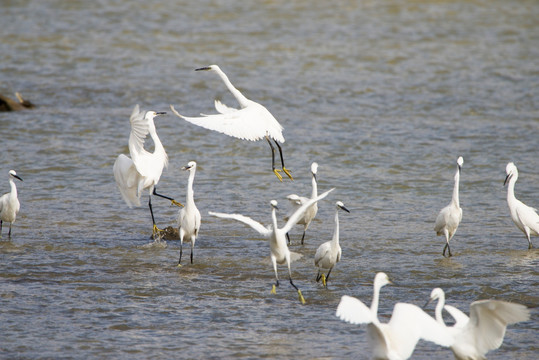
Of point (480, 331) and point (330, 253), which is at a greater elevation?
point (480, 331)

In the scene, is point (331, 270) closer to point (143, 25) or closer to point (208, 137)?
point (208, 137)

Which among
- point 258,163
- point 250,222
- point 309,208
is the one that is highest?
point 250,222

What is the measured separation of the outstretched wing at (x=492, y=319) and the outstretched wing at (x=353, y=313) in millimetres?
746

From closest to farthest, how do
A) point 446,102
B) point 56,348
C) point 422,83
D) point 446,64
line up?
point 56,348, point 446,102, point 422,83, point 446,64

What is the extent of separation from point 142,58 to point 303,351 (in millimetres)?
14865

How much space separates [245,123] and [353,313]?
3.58 metres

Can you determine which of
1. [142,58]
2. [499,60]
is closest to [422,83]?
[499,60]

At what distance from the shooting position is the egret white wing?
7504 mm

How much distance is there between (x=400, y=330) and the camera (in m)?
4.88

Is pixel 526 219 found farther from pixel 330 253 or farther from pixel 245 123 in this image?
pixel 245 123

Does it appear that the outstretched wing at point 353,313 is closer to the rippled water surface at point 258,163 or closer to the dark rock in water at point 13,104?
the rippled water surface at point 258,163

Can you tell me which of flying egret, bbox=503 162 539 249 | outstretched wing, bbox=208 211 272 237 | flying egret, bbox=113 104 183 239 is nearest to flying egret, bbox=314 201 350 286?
outstretched wing, bbox=208 211 272 237

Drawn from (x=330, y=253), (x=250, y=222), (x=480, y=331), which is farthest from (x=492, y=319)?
(x=250, y=222)

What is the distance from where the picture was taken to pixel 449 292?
22.6ft
